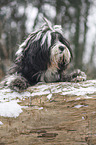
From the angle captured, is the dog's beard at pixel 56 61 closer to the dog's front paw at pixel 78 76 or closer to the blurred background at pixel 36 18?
the dog's front paw at pixel 78 76

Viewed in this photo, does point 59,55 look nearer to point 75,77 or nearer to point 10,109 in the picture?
point 75,77

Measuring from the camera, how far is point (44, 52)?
257 cm

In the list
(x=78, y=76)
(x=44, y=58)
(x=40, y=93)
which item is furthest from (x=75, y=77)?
(x=40, y=93)

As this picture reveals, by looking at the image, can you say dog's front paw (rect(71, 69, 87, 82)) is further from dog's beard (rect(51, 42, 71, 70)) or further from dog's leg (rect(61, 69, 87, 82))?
dog's beard (rect(51, 42, 71, 70))

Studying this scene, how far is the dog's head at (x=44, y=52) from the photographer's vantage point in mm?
2551

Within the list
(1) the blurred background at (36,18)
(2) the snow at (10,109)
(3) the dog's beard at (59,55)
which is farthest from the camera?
(1) the blurred background at (36,18)

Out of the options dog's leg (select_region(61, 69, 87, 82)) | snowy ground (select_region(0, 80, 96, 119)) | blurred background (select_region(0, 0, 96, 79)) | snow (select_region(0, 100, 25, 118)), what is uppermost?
blurred background (select_region(0, 0, 96, 79))

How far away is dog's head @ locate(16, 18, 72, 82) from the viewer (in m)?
2.55

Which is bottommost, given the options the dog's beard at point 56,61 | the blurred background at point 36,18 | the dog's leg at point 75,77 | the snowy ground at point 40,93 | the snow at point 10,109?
the snow at point 10,109

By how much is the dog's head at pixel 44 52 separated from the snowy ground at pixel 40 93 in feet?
1.81

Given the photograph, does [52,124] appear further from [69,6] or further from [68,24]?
[68,24]

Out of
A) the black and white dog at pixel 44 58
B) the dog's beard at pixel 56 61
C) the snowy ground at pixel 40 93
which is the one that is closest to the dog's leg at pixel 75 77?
the black and white dog at pixel 44 58

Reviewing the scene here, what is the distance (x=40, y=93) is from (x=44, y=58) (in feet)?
2.45

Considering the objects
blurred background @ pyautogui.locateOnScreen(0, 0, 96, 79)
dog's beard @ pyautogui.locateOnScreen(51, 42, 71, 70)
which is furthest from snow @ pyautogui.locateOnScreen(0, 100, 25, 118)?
blurred background @ pyautogui.locateOnScreen(0, 0, 96, 79)
